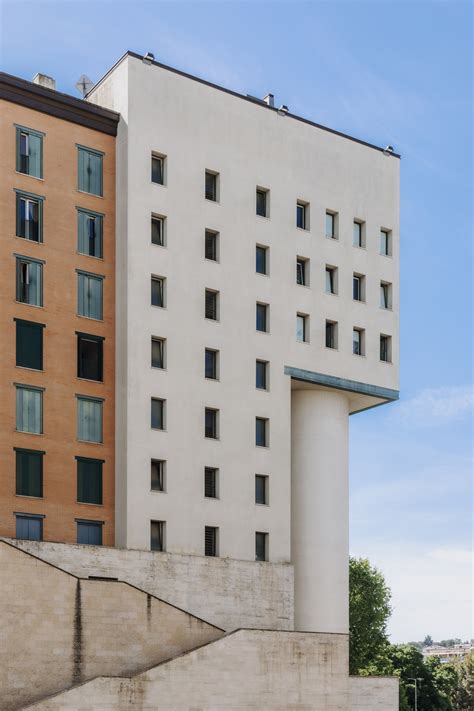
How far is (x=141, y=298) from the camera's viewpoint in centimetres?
5453

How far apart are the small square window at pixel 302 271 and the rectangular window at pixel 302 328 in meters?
1.73

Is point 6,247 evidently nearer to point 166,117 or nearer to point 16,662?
point 166,117

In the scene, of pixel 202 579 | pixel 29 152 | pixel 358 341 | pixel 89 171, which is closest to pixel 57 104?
pixel 29 152

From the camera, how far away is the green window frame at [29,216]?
52.6 meters

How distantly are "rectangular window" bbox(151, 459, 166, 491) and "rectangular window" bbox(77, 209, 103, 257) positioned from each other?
32.7 ft

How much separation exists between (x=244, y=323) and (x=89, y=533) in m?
12.9

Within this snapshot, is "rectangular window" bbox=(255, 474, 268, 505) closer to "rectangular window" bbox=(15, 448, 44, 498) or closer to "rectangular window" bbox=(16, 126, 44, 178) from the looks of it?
"rectangular window" bbox=(15, 448, 44, 498)

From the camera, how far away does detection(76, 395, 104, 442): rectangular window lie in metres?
52.9

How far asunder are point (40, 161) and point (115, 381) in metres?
10.5

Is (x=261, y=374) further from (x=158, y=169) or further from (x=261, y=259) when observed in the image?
(x=158, y=169)

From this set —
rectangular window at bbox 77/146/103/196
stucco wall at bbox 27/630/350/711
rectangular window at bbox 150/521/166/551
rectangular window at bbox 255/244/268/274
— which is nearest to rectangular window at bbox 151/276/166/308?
rectangular window at bbox 77/146/103/196

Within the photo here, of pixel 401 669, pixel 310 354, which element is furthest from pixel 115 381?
pixel 401 669

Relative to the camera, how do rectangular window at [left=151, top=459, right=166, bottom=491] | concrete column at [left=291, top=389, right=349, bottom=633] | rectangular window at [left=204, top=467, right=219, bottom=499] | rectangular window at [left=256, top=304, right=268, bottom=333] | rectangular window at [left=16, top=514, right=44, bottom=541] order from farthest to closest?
1. rectangular window at [left=256, top=304, right=268, bottom=333]
2. concrete column at [left=291, top=389, right=349, bottom=633]
3. rectangular window at [left=204, top=467, right=219, bottom=499]
4. rectangular window at [left=151, top=459, right=166, bottom=491]
5. rectangular window at [left=16, top=514, right=44, bottom=541]

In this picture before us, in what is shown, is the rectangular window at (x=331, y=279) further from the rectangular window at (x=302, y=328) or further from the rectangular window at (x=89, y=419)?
the rectangular window at (x=89, y=419)
